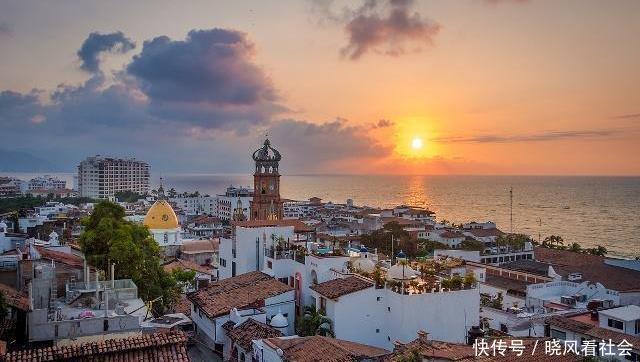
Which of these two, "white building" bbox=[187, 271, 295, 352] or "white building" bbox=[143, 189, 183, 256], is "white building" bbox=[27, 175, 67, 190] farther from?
"white building" bbox=[187, 271, 295, 352]

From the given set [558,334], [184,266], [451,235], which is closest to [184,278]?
[184,266]

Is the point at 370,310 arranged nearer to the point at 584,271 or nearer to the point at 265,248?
the point at 265,248

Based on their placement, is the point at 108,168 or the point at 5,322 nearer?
the point at 5,322

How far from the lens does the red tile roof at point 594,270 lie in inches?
1546

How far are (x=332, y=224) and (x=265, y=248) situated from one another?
55876mm

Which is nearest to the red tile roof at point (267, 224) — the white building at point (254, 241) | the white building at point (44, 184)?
the white building at point (254, 241)

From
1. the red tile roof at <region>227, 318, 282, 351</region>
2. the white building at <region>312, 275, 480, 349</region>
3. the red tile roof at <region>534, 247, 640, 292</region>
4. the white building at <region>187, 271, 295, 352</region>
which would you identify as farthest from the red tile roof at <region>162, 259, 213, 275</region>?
the red tile roof at <region>534, 247, 640, 292</region>

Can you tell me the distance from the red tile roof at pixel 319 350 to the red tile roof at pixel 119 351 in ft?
23.7

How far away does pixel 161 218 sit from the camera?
52156 mm

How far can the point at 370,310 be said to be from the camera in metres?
22.8

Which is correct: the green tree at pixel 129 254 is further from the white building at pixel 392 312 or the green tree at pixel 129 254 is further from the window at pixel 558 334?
the window at pixel 558 334

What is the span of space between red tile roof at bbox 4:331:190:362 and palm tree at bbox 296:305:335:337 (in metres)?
11.6

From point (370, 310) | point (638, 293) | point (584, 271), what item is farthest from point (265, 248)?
point (584, 271)

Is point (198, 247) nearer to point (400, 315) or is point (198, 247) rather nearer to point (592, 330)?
point (400, 315)
